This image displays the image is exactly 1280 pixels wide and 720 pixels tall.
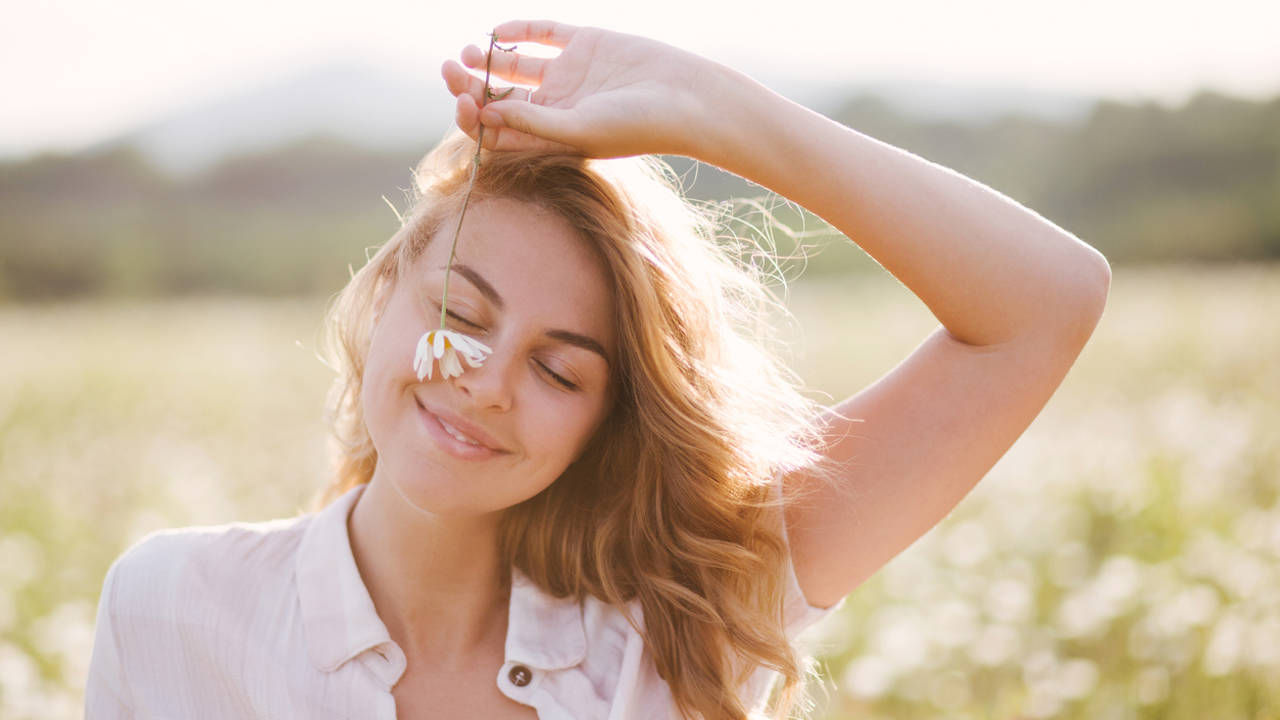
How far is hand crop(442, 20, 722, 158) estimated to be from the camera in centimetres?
160

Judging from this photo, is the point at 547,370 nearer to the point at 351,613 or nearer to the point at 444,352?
the point at 444,352

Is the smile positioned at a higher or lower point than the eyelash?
lower

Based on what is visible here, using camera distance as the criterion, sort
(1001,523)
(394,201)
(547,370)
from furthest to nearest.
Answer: (394,201), (1001,523), (547,370)

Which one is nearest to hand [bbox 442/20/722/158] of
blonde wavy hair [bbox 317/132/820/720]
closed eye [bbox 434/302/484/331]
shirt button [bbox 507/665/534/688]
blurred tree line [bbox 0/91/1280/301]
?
blonde wavy hair [bbox 317/132/820/720]

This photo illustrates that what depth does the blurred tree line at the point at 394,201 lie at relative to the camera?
17.8 meters

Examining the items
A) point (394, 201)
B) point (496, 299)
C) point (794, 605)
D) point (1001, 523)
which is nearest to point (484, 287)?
point (496, 299)

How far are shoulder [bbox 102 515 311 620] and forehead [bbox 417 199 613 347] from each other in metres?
0.68

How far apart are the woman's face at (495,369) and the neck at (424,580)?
22 cm

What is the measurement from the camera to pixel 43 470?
186 inches

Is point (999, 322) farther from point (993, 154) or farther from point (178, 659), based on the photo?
point (993, 154)

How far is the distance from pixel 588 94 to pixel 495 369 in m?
0.52

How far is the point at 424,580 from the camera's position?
197cm

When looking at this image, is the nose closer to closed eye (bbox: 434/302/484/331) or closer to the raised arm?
closed eye (bbox: 434/302/484/331)

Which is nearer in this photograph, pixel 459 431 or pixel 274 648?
pixel 459 431
